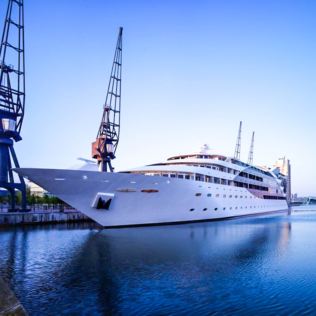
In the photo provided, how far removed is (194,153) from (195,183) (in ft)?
29.6

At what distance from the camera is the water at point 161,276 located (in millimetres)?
10734

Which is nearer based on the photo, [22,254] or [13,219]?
[22,254]

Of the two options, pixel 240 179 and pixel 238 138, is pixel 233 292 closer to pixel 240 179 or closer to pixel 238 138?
pixel 240 179

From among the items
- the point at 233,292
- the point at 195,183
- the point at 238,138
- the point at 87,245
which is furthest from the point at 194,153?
the point at 238,138

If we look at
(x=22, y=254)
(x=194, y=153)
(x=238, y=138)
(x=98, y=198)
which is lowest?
(x=22, y=254)

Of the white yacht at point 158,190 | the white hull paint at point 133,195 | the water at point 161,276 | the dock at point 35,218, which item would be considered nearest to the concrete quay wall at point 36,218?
the dock at point 35,218

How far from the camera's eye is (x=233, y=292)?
39.5 ft

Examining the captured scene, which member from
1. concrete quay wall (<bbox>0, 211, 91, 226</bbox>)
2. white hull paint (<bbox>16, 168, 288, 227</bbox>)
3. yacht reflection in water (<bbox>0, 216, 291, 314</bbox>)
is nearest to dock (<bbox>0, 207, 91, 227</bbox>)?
concrete quay wall (<bbox>0, 211, 91, 226</bbox>)

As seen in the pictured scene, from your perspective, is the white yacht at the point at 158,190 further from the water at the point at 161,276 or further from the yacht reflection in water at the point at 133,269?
the water at the point at 161,276

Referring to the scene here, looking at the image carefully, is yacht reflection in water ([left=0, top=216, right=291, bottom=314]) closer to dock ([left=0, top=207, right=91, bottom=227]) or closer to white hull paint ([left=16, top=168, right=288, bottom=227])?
white hull paint ([left=16, top=168, right=288, bottom=227])

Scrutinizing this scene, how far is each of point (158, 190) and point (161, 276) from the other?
15632 millimetres

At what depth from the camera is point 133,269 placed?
15539mm

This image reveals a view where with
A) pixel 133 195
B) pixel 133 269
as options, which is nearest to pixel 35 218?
pixel 133 195

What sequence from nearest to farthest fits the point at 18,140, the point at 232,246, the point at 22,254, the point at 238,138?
the point at 22,254 → the point at 232,246 → the point at 18,140 → the point at 238,138
